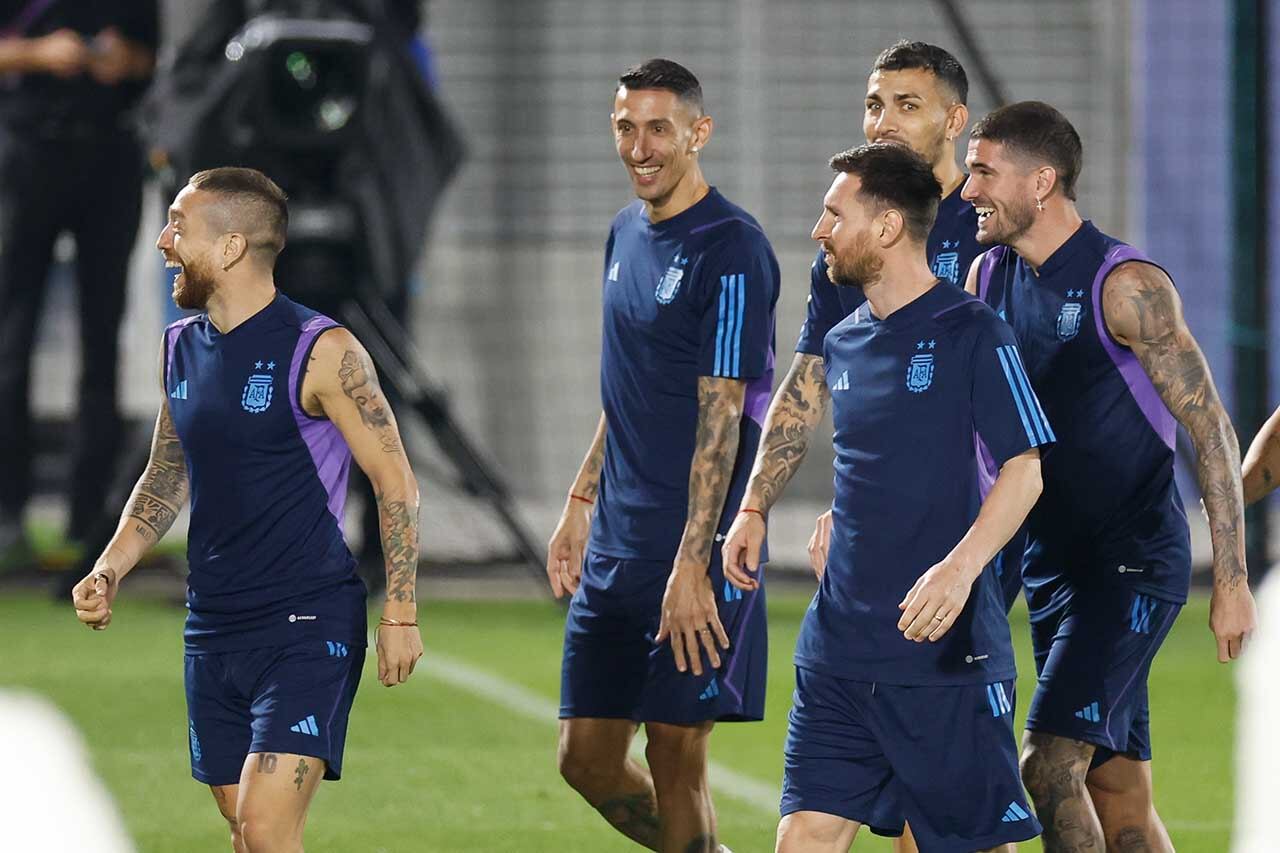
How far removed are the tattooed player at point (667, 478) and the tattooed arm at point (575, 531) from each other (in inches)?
9.1

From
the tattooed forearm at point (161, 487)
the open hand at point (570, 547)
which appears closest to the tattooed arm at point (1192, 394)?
the open hand at point (570, 547)

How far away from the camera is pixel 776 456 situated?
5105mm

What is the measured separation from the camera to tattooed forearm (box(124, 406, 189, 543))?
5.23 m

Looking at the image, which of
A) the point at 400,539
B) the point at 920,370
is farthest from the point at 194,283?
the point at 920,370

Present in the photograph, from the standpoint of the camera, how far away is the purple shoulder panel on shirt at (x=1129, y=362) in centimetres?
511

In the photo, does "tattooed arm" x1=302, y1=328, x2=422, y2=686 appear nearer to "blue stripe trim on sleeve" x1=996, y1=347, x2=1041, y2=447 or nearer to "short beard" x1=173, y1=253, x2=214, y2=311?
"short beard" x1=173, y1=253, x2=214, y2=311

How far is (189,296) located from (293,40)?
5385mm

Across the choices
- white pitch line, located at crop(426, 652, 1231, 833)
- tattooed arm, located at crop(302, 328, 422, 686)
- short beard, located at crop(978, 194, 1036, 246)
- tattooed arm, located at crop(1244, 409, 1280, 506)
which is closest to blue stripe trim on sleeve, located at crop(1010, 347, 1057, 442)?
short beard, located at crop(978, 194, 1036, 246)

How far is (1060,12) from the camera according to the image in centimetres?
1606

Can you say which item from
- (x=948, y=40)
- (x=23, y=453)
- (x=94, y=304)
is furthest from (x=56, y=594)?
(x=948, y=40)

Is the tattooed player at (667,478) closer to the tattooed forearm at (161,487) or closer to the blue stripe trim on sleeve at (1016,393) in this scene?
the blue stripe trim on sleeve at (1016,393)

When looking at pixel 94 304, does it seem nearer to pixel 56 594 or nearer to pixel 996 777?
pixel 56 594

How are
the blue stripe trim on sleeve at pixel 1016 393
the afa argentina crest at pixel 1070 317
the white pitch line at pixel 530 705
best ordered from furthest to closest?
the white pitch line at pixel 530 705, the afa argentina crest at pixel 1070 317, the blue stripe trim on sleeve at pixel 1016 393

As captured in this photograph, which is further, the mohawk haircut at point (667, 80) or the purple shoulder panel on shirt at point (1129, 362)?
the mohawk haircut at point (667, 80)
